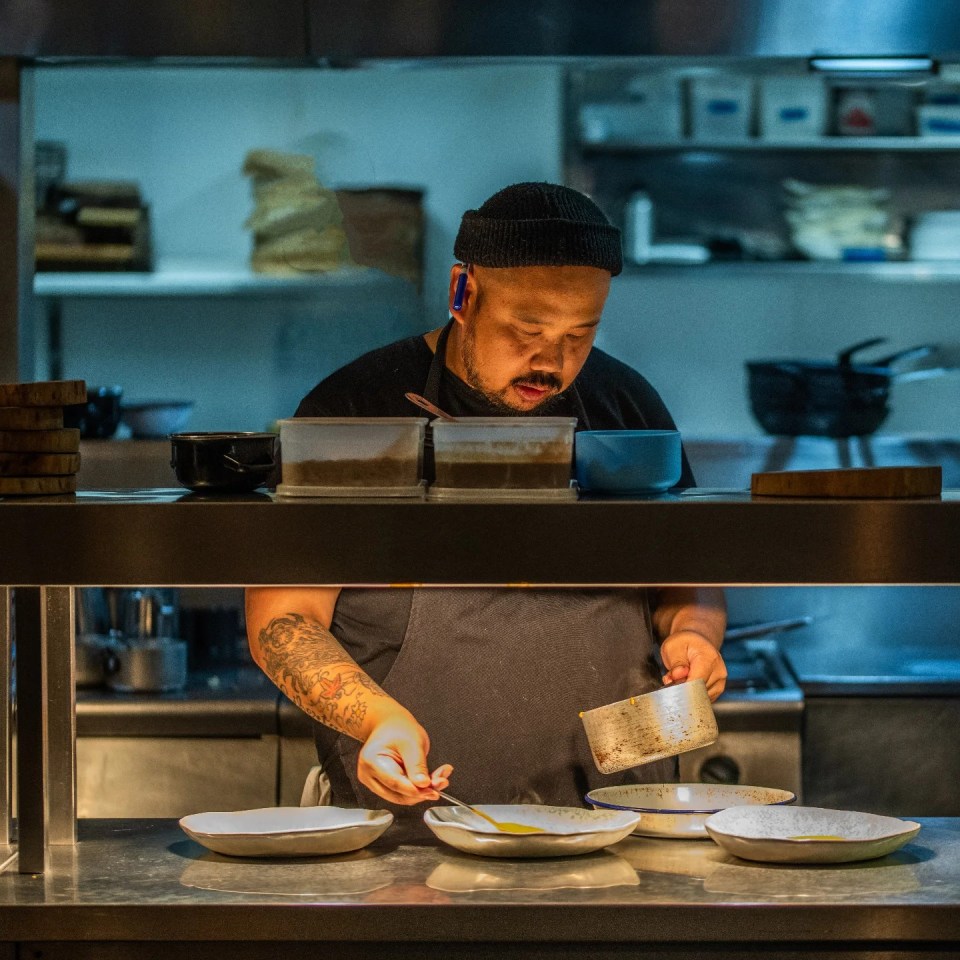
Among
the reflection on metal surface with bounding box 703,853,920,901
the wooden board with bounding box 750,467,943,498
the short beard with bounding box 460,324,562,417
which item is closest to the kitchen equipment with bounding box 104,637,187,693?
the short beard with bounding box 460,324,562,417

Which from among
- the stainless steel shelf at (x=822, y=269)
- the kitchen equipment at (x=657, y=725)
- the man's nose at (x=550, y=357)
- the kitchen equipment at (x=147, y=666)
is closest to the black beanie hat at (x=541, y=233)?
the man's nose at (x=550, y=357)

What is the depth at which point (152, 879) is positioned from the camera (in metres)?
1.71

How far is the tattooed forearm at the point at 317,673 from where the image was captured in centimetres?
196

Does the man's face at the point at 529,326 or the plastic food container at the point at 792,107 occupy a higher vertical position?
the plastic food container at the point at 792,107

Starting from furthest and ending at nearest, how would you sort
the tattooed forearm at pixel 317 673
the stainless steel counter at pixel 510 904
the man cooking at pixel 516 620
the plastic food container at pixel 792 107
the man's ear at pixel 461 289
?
the plastic food container at pixel 792 107 → the man's ear at pixel 461 289 → the man cooking at pixel 516 620 → the tattooed forearm at pixel 317 673 → the stainless steel counter at pixel 510 904

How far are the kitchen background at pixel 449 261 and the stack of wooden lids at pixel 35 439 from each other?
2.42 meters

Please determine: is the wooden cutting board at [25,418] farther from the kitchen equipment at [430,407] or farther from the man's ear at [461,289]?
the man's ear at [461,289]

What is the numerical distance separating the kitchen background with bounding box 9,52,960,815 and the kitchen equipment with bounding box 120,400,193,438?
45 cm

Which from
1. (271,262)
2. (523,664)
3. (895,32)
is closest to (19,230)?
(271,262)

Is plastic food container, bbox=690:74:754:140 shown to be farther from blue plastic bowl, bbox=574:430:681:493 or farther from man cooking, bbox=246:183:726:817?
blue plastic bowl, bbox=574:430:681:493

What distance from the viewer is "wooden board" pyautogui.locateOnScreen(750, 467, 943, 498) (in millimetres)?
1641

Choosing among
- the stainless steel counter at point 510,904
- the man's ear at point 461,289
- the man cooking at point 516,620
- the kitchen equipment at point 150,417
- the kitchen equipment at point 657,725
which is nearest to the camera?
the stainless steel counter at point 510,904

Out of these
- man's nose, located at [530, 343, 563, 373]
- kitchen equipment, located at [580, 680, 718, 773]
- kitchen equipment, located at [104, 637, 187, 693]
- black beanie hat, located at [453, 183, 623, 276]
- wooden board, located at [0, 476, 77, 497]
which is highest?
black beanie hat, located at [453, 183, 623, 276]

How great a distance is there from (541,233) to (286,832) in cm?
102
